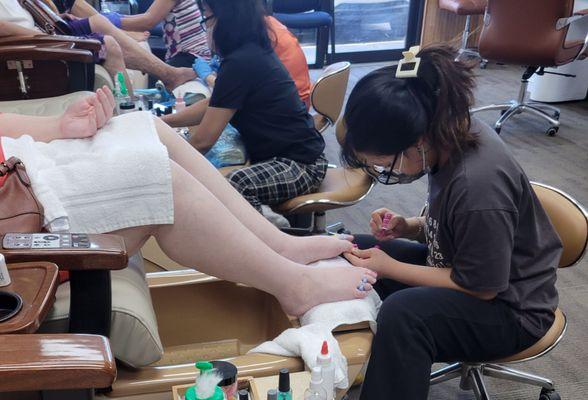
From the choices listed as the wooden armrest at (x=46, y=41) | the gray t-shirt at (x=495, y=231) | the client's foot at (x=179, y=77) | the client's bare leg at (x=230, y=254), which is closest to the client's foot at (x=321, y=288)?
the client's bare leg at (x=230, y=254)

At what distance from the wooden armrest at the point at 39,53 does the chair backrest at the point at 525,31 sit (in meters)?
2.48

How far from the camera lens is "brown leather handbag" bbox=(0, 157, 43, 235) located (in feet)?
3.40

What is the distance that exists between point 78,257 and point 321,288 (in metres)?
0.57

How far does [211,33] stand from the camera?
196 centimetres

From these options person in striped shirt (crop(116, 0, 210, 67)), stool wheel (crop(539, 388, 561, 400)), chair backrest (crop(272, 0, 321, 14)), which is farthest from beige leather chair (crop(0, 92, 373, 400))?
chair backrest (crop(272, 0, 321, 14))

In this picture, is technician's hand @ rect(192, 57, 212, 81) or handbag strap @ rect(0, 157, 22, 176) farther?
technician's hand @ rect(192, 57, 212, 81)

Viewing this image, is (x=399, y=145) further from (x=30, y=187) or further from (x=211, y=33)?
Answer: (x=211, y=33)

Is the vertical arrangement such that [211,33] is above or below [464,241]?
above

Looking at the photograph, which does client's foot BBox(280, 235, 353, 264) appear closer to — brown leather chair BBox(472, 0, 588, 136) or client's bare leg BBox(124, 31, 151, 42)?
brown leather chair BBox(472, 0, 588, 136)

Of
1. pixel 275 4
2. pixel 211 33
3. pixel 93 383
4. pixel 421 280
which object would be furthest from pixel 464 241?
pixel 275 4

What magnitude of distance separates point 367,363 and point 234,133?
119 centimetres

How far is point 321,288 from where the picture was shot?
129 centimetres

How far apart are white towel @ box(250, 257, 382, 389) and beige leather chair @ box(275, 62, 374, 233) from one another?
59 cm

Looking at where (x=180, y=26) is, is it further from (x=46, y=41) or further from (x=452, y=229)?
(x=452, y=229)
